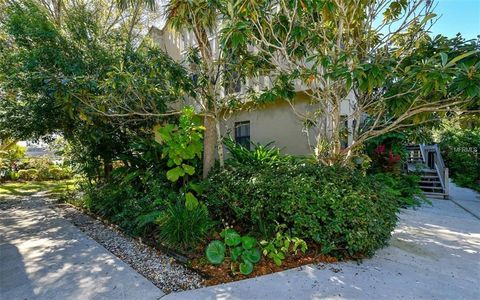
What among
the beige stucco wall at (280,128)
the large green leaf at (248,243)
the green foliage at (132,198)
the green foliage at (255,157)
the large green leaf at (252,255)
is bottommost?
the large green leaf at (252,255)

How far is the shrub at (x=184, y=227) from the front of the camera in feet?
15.4

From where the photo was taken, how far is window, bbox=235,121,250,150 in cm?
1154

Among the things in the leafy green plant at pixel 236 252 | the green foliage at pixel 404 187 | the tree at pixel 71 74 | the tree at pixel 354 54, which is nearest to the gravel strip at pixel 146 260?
the leafy green plant at pixel 236 252

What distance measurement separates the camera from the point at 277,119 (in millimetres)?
10203

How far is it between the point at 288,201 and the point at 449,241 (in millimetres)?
3414

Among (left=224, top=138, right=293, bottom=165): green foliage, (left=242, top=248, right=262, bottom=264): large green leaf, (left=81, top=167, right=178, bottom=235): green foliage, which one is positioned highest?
(left=224, top=138, right=293, bottom=165): green foliage

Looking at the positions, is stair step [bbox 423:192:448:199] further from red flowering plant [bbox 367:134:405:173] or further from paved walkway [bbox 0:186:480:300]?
paved walkway [bbox 0:186:480:300]

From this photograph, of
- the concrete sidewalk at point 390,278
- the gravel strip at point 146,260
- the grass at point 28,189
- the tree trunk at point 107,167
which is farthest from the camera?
the grass at point 28,189

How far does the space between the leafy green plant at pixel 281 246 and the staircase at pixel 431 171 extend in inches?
330

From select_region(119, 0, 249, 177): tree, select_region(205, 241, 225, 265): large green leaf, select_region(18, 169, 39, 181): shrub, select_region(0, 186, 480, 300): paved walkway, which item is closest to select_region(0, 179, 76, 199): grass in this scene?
select_region(18, 169, 39, 181): shrub

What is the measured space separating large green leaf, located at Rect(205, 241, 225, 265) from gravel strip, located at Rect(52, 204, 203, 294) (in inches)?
11.6

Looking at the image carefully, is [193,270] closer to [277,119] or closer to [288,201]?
[288,201]

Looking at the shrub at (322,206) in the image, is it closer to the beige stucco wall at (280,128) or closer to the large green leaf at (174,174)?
the large green leaf at (174,174)

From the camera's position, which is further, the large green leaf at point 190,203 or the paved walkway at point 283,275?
the large green leaf at point 190,203
